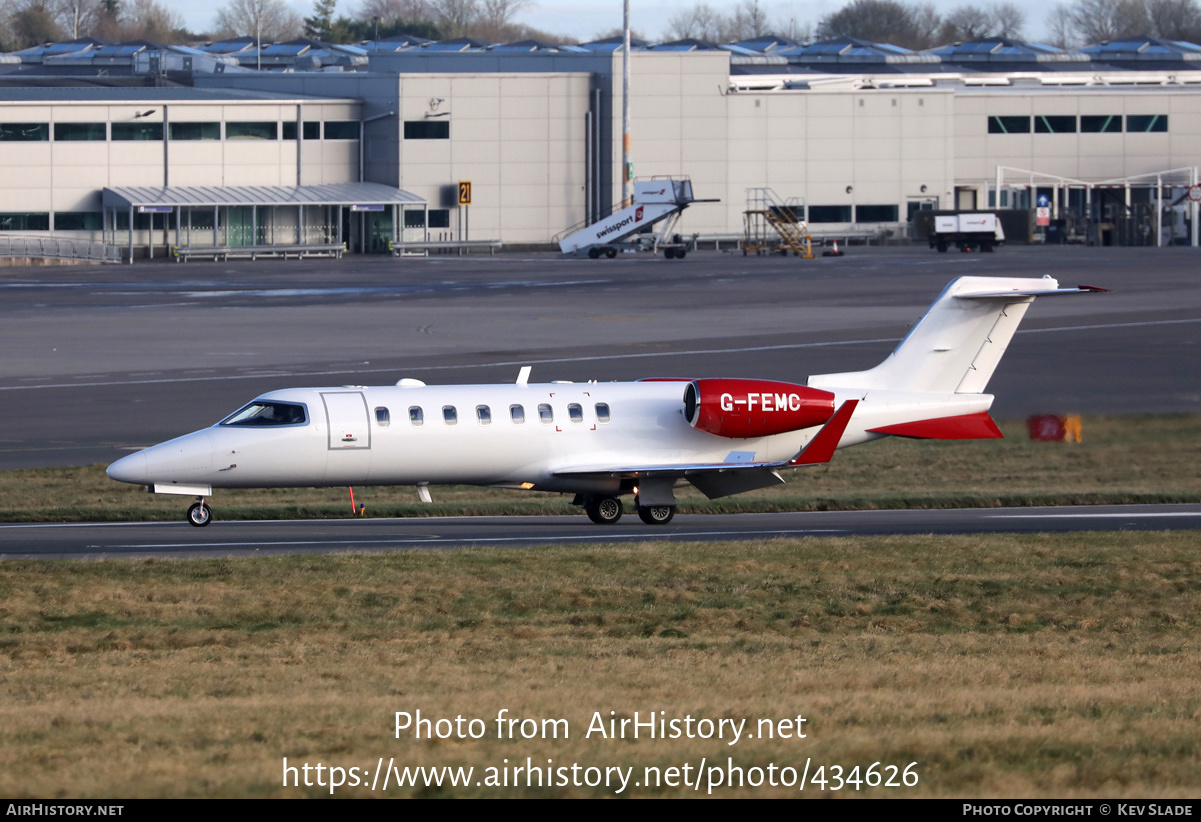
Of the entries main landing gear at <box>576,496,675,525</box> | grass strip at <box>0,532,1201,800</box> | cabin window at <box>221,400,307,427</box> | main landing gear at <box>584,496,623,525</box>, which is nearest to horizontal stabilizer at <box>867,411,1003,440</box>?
main landing gear at <box>576,496,675,525</box>

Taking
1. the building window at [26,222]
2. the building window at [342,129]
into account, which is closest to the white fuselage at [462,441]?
the building window at [26,222]

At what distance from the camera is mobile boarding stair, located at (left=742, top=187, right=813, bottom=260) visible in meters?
114

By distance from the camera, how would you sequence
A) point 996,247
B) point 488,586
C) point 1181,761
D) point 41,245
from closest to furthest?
point 1181,761, point 488,586, point 41,245, point 996,247

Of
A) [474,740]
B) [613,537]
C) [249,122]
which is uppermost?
[249,122]

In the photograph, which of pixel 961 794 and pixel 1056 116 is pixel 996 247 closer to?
pixel 1056 116

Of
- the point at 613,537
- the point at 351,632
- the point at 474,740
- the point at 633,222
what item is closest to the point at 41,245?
the point at 633,222

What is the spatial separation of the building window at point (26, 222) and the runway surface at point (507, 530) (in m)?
84.8

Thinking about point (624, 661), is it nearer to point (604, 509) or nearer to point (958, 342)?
point (604, 509)

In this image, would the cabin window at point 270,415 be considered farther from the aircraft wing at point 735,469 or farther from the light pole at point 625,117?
the light pole at point 625,117

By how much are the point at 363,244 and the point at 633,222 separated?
21.2 m

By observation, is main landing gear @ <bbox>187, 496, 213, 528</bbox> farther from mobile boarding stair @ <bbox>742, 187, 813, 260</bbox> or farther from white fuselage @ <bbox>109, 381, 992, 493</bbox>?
mobile boarding stair @ <bbox>742, 187, 813, 260</bbox>

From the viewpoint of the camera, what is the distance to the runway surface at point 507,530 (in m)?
26.5

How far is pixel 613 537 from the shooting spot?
2855cm

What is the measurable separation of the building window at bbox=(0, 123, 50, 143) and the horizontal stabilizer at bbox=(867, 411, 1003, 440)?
9114cm
